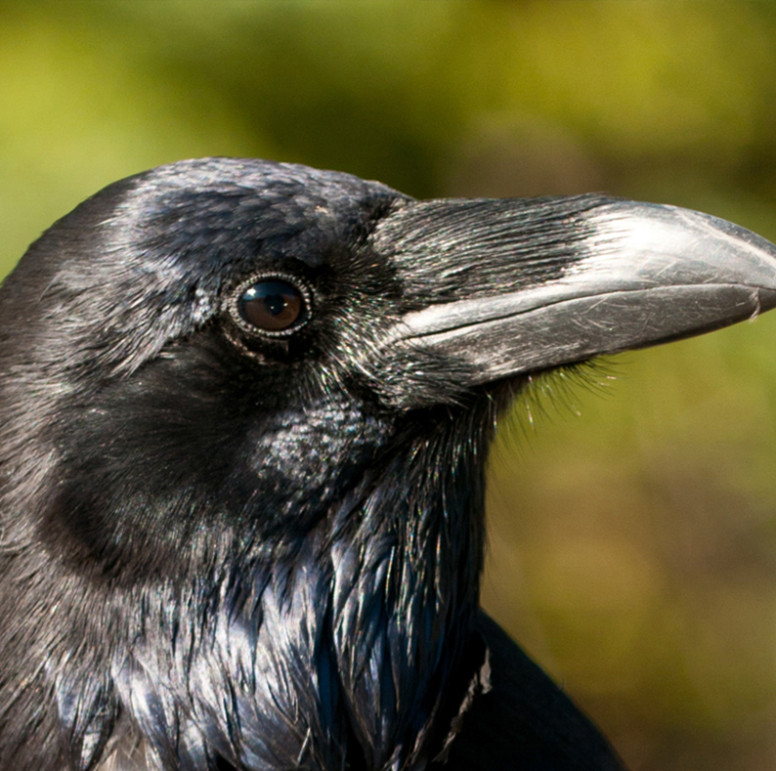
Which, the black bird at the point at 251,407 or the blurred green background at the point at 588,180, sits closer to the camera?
→ the black bird at the point at 251,407

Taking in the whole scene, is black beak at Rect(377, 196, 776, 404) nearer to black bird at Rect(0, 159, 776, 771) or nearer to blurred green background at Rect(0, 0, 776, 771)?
black bird at Rect(0, 159, 776, 771)

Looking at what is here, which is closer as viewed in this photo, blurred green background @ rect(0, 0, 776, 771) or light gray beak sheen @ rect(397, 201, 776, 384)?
light gray beak sheen @ rect(397, 201, 776, 384)

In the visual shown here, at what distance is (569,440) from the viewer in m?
4.95

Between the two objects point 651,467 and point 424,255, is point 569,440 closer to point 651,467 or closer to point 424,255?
point 651,467

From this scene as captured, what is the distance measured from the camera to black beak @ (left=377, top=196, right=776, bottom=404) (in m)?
1.93

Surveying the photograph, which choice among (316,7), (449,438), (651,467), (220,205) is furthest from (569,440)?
(220,205)

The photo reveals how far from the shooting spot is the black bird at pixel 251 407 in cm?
196

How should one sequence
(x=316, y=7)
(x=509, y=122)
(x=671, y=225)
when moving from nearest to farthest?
(x=671, y=225)
(x=316, y=7)
(x=509, y=122)

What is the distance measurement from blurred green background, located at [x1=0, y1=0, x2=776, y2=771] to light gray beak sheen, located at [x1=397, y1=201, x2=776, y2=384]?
181 cm

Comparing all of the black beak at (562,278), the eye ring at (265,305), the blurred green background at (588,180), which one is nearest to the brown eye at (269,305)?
the eye ring at (265,305)

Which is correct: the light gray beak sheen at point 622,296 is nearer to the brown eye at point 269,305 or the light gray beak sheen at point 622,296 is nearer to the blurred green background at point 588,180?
the brown eye at point 269,305

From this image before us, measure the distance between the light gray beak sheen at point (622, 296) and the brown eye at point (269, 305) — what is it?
0.84 feet

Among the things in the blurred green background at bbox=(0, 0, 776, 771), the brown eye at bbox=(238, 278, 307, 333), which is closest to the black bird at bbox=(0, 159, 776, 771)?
the brown eye at bbox=(238, 278, 307, 333)

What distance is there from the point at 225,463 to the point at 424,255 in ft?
1.64
